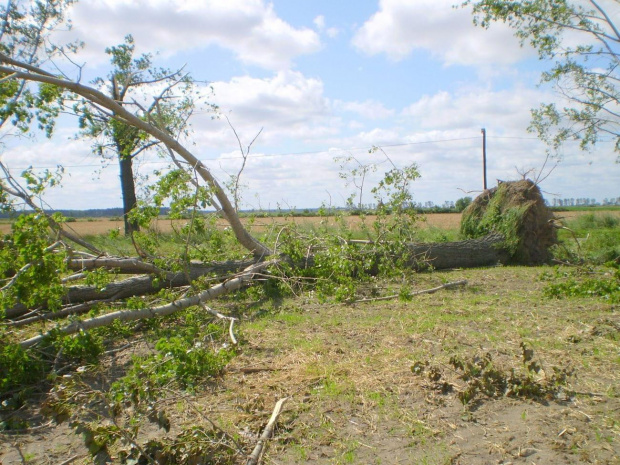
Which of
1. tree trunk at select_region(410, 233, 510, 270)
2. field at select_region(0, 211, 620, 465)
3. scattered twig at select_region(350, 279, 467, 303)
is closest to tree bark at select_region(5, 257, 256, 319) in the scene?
field at select_region(0, 211, 620, 465)

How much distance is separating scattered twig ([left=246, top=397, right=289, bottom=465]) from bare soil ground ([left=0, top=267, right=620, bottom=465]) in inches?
1.9

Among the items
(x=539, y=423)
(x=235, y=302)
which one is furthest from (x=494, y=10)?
(x=539, y=423)

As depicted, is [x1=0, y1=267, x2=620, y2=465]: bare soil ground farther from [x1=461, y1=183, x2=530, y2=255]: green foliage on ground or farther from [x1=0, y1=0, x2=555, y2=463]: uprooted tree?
[x1=461, y1=183, x2=530, y2=255]: green foliage on ground

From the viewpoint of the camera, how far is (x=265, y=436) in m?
3.16

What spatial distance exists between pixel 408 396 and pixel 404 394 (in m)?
0.04

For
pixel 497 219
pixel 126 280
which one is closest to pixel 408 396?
pixel 126 280

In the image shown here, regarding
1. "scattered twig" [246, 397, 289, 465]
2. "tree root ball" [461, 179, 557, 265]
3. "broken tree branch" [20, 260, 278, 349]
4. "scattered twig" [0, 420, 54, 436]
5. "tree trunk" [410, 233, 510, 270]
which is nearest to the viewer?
"scattered twig" [246, 397, 289, 465]

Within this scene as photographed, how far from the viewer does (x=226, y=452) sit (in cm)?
299

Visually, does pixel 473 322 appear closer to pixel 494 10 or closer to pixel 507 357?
pixel 507 357

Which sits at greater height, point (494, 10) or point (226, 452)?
point (494, 10)

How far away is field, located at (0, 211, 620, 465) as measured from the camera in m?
3.02

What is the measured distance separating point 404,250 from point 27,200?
20.2 ft

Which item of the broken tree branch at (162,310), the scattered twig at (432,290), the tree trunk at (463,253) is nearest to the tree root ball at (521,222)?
the tree trunk at (463,253)

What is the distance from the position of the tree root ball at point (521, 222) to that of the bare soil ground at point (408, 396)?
4717mm
